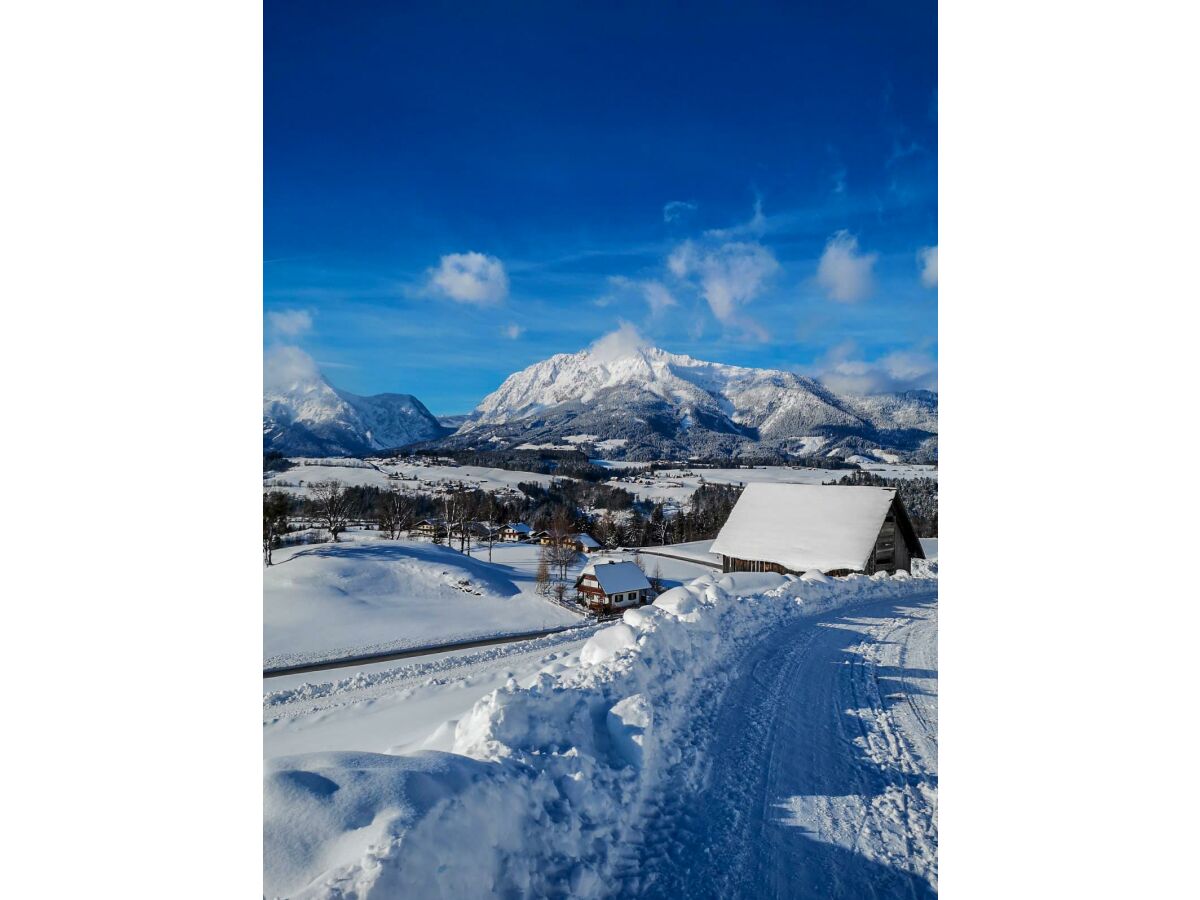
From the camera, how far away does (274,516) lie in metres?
6.34

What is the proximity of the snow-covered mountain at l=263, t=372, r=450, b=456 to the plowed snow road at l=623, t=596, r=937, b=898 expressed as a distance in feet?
7.36

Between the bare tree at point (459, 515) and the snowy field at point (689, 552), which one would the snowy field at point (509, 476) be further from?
the snowy field at point (689, 552)

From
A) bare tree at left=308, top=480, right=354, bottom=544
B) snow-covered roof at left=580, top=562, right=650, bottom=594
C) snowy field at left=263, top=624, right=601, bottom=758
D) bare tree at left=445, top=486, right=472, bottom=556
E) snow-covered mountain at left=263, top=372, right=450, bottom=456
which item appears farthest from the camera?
bare tree at left=445, top=486, right=472, bottom=556

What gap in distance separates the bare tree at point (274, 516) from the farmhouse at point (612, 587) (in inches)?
208

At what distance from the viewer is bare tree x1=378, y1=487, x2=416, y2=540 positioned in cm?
1040

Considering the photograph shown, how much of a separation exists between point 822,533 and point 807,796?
20.2ft

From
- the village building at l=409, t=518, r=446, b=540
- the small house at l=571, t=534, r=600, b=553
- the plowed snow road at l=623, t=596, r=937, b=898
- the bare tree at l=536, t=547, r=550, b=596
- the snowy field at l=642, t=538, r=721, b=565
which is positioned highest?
the plowed snow road at l=623, t=596, r=937, b=898

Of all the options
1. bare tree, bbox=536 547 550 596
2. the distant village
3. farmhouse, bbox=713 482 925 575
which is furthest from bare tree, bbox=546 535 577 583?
farmhouse, bbox=713 482 925 575

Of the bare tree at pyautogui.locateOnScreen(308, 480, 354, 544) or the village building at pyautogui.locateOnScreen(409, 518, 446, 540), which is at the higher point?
the bare tree at pyautogui.locateOnScreen(308, 480, 354, 544)

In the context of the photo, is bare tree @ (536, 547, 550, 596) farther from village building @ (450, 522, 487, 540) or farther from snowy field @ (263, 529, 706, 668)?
village building @ (450, 522, 487, 540)

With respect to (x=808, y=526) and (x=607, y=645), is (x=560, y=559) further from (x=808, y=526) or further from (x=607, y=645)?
(x=607, y=645)

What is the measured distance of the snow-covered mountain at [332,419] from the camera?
8.72 ft
